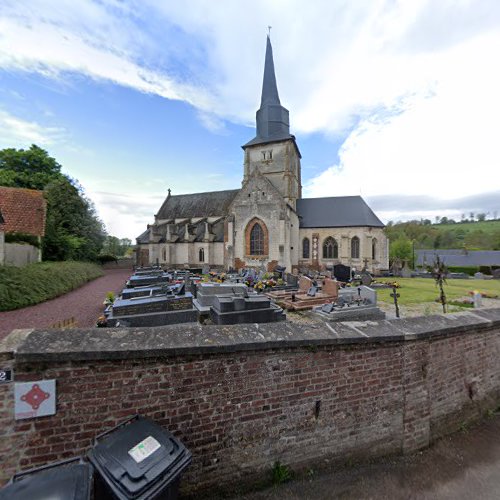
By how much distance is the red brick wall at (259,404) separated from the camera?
2441mm

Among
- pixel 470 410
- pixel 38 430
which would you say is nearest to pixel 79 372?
pixel 38 430

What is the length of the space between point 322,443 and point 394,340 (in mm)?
1588

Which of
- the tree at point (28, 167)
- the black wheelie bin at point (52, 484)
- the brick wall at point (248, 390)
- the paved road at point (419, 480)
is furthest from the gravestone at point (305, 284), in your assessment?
the tree at point (28, 167)

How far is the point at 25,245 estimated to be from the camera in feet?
58.5

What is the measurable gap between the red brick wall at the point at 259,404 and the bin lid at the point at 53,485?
21.6 inches

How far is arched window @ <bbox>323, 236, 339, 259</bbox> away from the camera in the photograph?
1118 inches

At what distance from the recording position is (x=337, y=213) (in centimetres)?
2909

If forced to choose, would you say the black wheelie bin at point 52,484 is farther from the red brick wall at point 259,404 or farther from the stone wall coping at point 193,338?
the stone wall coping at point 193,338

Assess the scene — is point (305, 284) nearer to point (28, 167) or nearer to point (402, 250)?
point (28, 167)

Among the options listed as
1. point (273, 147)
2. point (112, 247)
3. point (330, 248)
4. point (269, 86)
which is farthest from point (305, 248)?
point (112, 247)

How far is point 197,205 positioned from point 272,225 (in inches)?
579

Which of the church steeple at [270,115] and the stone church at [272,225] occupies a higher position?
the church steeple at [270,115]

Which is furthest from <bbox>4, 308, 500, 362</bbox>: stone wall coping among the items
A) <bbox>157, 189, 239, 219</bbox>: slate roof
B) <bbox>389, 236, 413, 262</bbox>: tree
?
<bbox>389, 236, 413, 262</bbox>: tree

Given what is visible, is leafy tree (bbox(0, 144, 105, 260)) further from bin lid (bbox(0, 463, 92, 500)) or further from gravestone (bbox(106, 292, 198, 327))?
bin lid (bbox(0, 463, 92, 500))
